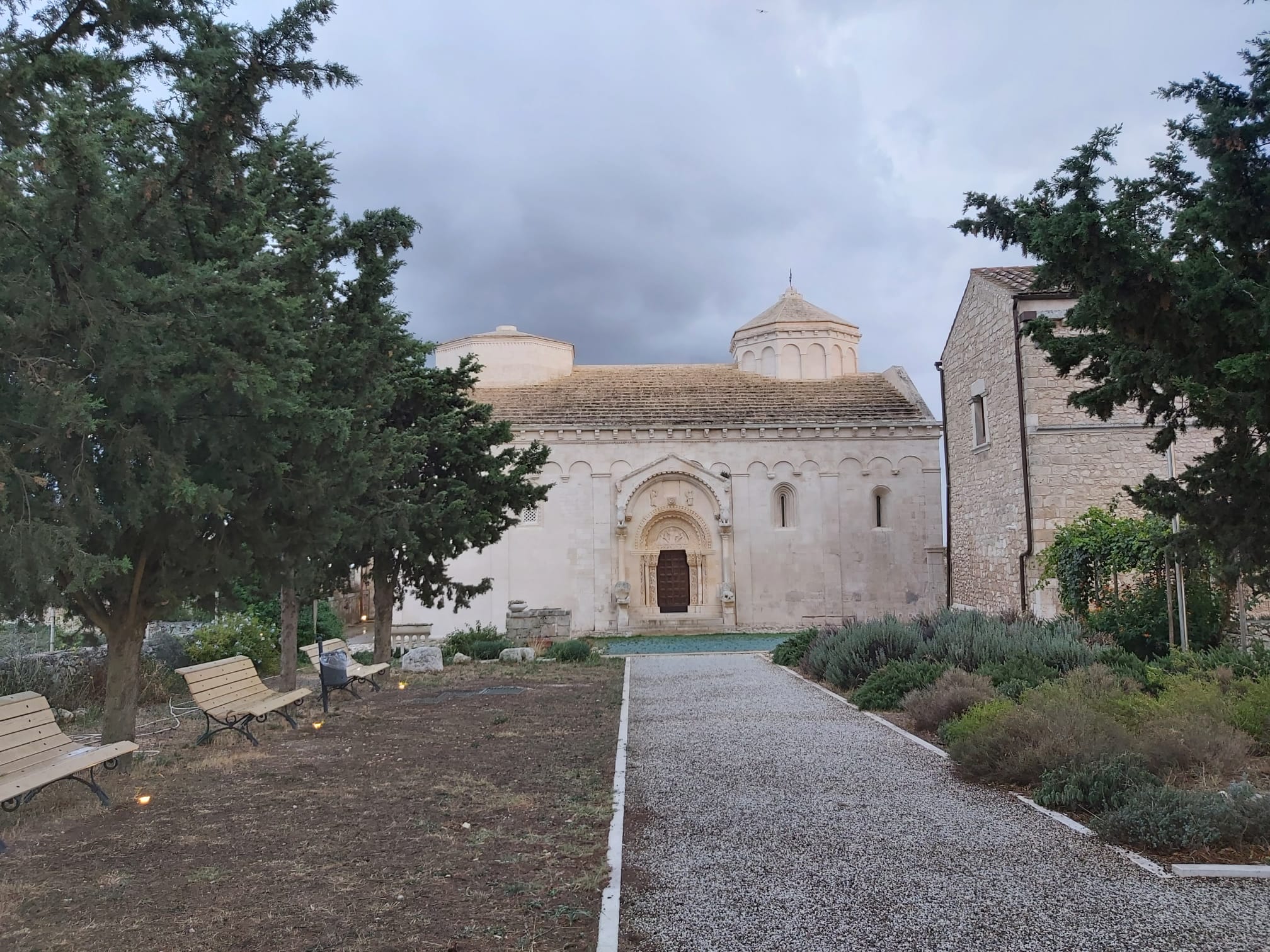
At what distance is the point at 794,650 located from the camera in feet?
53.8

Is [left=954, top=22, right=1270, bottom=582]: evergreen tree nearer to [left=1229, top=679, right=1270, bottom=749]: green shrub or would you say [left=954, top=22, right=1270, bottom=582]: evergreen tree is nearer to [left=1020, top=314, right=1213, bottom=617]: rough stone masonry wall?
[left=1229, top=679, right=1270, bottom=749]: green shrub

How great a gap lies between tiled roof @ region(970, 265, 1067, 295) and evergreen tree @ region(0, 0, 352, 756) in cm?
1581

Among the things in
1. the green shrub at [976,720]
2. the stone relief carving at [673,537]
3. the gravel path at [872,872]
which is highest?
the stone relief carving at [673,537]

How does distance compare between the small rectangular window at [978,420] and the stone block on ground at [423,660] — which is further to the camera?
the small rectangular window at [978,420]

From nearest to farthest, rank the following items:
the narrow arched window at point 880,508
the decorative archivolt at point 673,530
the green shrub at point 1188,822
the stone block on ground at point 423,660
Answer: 1. the green shrub at point 1188,822
2. the stone block on ground at point 423,660
3. the decorative archivolt at point 673,530
4. the narrow arched window at point 880,508

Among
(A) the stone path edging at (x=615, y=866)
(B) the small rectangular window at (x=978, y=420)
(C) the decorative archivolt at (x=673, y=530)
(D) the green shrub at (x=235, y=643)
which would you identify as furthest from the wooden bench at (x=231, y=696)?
(C) the decorative archivolt at (x=673, y=530)

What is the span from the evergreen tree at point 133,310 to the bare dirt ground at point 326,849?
4.87 feet

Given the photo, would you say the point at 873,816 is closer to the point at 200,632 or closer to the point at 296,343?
the point at 296,343

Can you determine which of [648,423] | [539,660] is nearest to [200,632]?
[539,660]

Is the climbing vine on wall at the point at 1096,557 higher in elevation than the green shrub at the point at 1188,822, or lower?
higher

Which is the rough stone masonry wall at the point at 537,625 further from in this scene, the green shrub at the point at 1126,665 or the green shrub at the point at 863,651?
the green shrub at the point at 1126,665

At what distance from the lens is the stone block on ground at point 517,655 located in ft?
59.5

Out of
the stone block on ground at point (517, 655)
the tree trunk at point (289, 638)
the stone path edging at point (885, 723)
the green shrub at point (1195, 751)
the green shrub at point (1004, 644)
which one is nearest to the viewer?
the green shrub at point (1195, 751)

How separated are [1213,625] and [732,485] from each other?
1796cm
